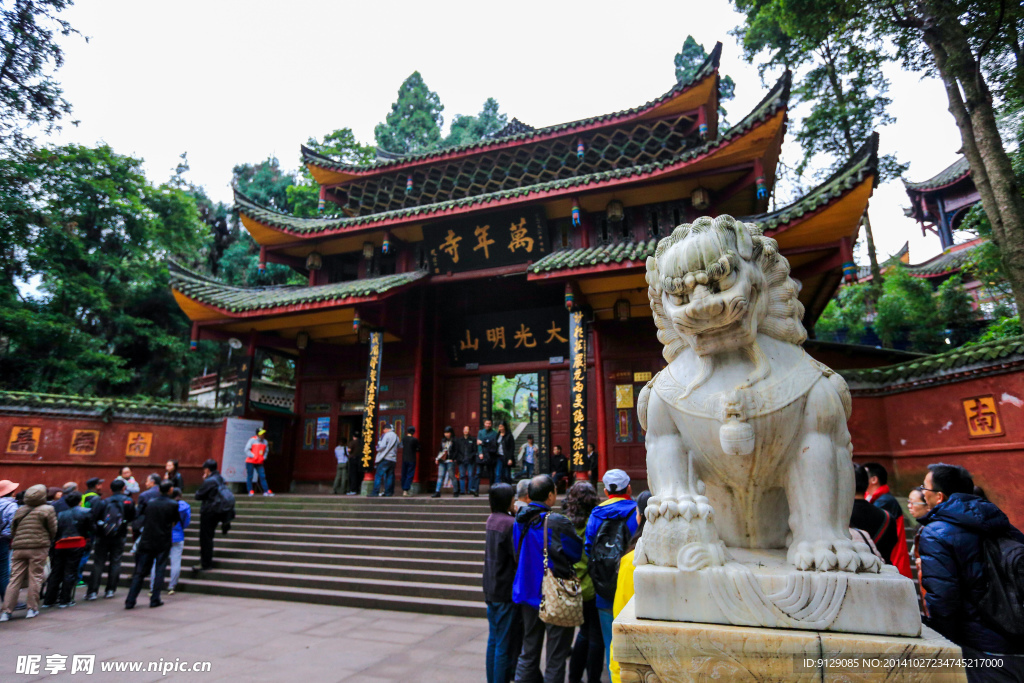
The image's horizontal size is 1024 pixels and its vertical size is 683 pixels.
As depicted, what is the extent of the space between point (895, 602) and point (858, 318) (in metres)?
16.4

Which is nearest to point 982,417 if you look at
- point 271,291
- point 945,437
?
point 945,437

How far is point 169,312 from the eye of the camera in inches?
690

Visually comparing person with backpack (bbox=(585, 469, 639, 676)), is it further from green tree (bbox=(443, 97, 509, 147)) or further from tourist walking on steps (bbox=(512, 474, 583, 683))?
green tree (bbox=(443, 97, 509, 147))

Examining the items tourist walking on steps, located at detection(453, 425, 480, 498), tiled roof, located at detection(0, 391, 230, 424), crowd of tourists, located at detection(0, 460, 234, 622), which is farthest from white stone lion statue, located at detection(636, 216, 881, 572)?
tiled roof, located at detection(0, 391, 230, 424)

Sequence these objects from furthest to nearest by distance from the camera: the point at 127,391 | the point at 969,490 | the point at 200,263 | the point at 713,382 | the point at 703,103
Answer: the point at 200,263 < the point at 127,391 < the point at 703,103 < the point at 969,490 < the point at 713,382

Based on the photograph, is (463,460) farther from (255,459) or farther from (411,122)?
(411,122)

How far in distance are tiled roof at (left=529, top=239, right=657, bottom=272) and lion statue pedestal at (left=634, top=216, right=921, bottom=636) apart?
604 cm

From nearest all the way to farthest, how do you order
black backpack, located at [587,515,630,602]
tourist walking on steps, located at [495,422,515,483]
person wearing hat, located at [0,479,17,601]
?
black backpack, located at [587,515,630,602]
person wearing hat, located at [0,479,17,601]
tourist walking on steps, located at [495,422,515,483]

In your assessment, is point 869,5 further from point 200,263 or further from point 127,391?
point 200,263

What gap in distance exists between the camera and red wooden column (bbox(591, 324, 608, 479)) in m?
8.59

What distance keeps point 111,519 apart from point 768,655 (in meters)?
6.97

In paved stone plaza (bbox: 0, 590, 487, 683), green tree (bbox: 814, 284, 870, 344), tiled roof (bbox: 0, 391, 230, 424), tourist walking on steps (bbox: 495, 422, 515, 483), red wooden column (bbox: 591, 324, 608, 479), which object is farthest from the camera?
green tree (bbox: 814, 284, 870, 344)

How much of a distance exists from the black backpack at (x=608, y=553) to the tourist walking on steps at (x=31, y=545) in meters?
5.61

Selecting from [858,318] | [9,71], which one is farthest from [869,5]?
[9,71]
